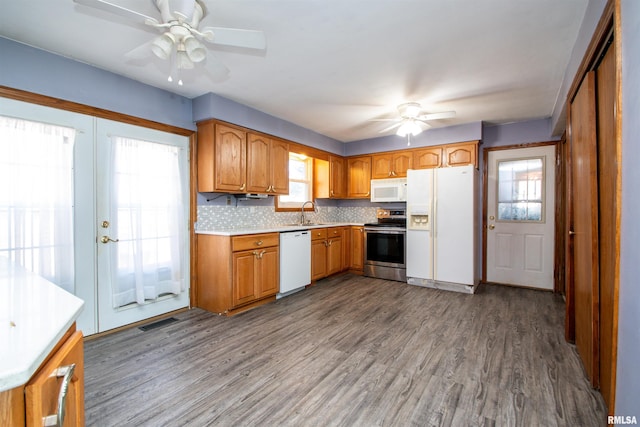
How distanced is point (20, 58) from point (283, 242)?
2.90 meters

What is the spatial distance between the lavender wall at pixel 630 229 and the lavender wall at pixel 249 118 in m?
3.22

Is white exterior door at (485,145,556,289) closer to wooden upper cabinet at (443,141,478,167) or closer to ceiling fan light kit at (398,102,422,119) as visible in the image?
wooden upper cabinet at (443,141,478,167)

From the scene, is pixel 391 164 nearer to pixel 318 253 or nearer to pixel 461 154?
pixel 461 154

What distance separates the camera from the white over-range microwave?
193 inches

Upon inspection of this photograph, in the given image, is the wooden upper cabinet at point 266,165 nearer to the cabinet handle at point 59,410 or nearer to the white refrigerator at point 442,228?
the white refrigerator at point 442,228

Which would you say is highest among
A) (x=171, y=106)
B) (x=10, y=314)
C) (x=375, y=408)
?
(x=171, y=106)

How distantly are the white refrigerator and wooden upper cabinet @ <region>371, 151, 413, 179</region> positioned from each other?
1.51ft


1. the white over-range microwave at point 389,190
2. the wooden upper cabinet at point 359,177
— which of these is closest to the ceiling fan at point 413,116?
the white over-range microwave at point 389,190

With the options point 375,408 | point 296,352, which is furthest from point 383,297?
point 375,408

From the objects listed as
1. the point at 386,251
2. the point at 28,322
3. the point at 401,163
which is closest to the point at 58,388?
the point at 28,322

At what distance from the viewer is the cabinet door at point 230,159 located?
3340 millimetres

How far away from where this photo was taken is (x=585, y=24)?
6.33ft

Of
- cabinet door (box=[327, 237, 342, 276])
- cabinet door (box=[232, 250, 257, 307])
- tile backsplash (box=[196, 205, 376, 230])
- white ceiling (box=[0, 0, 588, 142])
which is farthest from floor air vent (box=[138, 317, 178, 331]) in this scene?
white ceiling (box=[0, 0, 588, 142])

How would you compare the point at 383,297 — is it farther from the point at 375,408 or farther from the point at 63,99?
the point at 63,99
